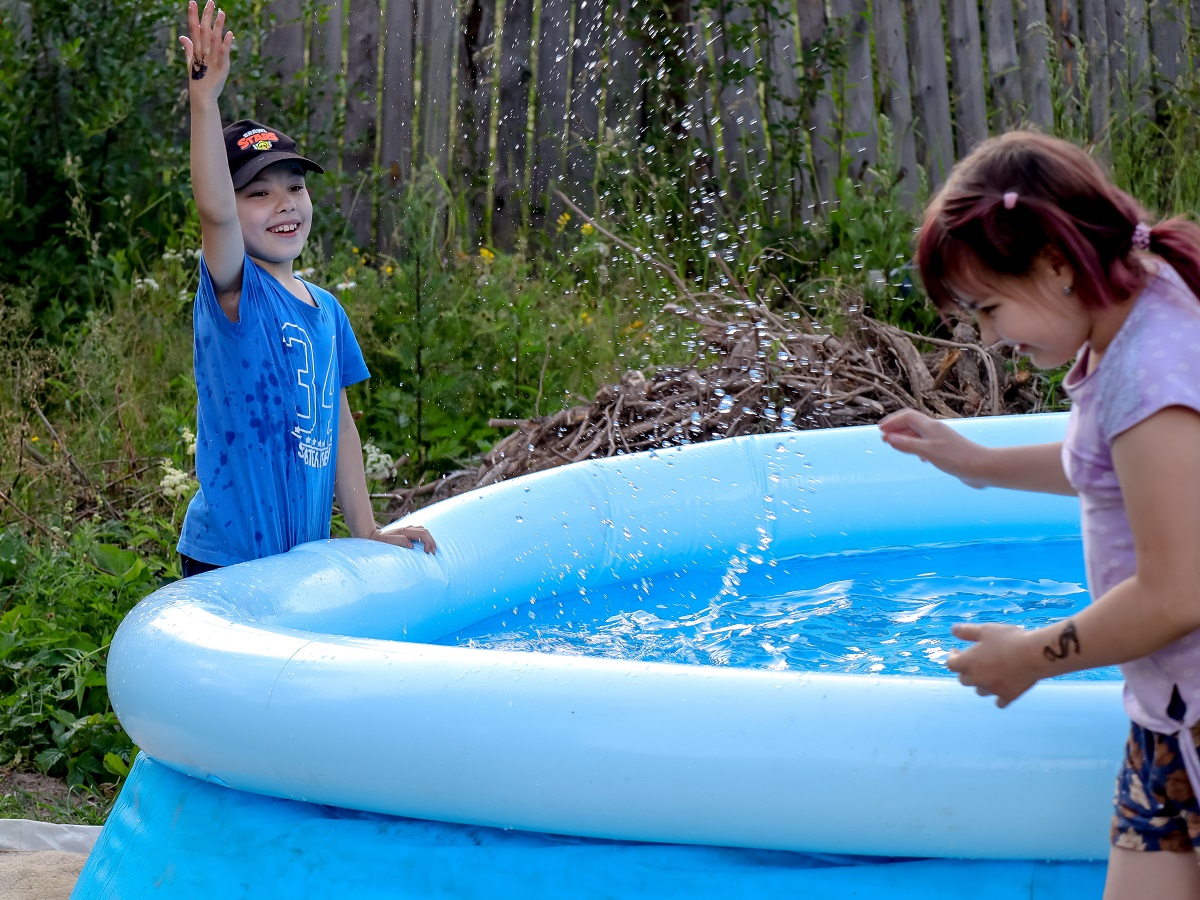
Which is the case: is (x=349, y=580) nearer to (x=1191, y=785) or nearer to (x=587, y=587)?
(x=587, y=587)

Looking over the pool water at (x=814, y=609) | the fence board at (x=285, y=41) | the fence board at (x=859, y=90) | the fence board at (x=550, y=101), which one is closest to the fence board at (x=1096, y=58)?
the fence board at (x=859, y=90)

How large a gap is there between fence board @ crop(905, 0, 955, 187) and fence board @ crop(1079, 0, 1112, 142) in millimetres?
647

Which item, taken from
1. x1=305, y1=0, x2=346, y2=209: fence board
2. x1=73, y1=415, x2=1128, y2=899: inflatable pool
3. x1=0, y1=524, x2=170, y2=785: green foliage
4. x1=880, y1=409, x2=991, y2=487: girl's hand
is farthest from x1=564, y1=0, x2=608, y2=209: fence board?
x1=880, y1=409, x2=991, y2=487: girl's hand

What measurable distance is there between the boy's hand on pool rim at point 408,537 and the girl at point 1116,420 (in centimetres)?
145

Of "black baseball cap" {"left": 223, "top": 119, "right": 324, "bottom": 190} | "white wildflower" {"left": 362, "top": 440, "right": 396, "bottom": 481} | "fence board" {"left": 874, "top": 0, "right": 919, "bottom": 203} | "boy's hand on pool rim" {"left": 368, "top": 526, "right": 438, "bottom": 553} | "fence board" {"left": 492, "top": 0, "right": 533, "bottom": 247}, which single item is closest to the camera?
"black baseball cap" {"left": 223, "top": 119, "right": 324, "bottom": 190}

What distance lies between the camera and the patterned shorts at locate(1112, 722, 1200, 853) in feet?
4.22

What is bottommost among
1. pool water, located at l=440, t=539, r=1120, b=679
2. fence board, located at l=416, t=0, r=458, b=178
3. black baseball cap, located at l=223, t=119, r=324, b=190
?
pool water, located at l=440, t=539, r=1120, b=679

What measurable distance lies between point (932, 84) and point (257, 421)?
4.33m

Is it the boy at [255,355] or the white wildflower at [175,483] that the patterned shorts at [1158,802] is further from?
the white wildflower at [175,483]

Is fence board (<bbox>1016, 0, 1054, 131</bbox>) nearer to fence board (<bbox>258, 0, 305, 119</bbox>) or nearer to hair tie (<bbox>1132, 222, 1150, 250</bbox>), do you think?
fence board (<bbox>258, 0, 305, 119</bbox>)

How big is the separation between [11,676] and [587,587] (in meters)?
1.30

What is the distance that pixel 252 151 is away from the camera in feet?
8.19

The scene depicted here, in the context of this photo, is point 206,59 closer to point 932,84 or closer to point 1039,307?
point 1039,307

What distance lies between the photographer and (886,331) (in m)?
4.11
